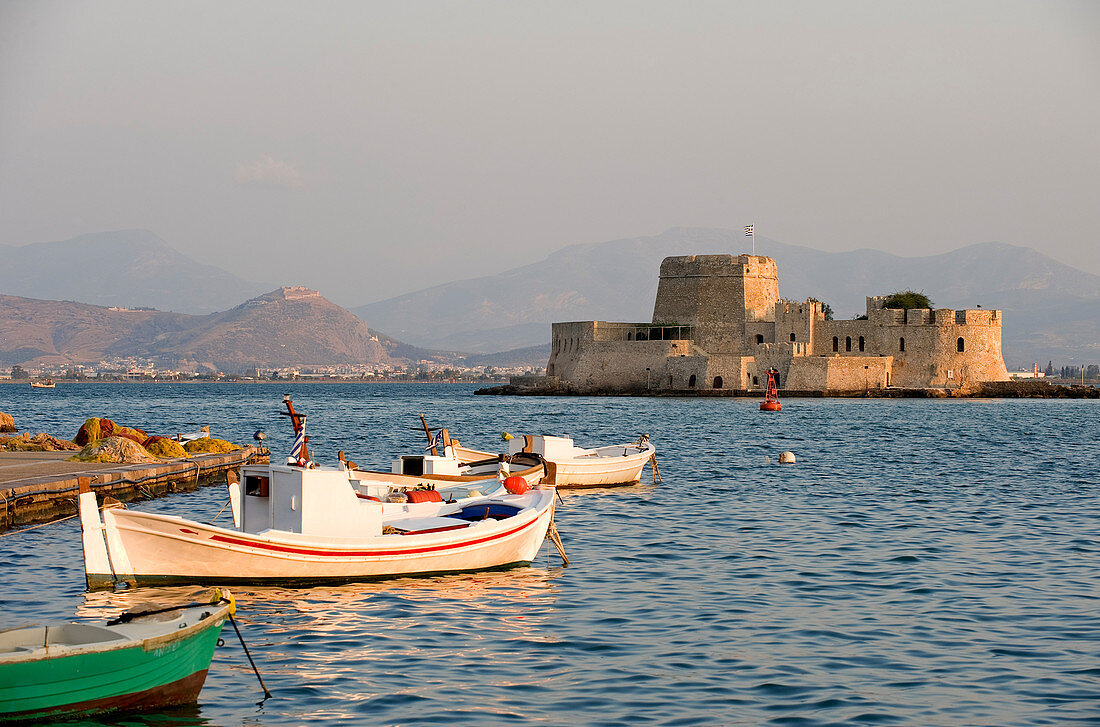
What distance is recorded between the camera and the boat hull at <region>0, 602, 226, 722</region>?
27.1 feet

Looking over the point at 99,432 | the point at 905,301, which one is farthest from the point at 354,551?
the point at 905,301

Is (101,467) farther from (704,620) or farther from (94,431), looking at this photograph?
(704,620)

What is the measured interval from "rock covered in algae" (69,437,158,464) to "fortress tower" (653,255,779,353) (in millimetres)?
63722

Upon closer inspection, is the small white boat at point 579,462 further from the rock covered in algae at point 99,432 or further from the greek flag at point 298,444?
the greek flag at point 298,444

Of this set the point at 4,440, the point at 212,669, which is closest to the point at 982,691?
the point at 212,669

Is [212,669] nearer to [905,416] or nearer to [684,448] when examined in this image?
[684,448]

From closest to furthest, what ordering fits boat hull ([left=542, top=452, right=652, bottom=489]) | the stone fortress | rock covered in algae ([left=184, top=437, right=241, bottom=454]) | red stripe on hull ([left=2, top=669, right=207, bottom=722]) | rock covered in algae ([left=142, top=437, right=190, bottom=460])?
red stripe on hull ([left=2, top=669, right=207, bottom=722]) < boat hull ([left=542, top=452, right=652, bottom=489]) < rock covered in algae ([left=142, top=437, right=190, bottom=460]) < rock covered in algae ([left=184, top=437, right=241, bottom=454]) < the stone fortress

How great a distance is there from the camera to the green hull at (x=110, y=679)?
8.25m

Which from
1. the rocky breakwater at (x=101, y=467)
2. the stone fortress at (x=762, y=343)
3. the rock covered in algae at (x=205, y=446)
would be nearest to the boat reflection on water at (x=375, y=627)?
the rocky breakwater at (x=101, y=467)

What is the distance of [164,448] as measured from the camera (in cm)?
2677

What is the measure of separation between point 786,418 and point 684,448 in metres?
22.1

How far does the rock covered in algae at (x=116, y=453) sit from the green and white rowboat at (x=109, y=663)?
15684 mm

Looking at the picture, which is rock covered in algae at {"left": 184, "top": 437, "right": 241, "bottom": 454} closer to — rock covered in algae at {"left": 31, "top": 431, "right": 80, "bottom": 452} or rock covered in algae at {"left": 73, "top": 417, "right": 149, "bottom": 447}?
rock covered in algae at {"left": 73, "top": 417, "right": 149, "bottom": 447}

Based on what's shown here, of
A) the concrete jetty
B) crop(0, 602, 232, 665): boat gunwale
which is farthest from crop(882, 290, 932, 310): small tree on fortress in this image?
crop(0, 602, 232, 665): boat gunwale
